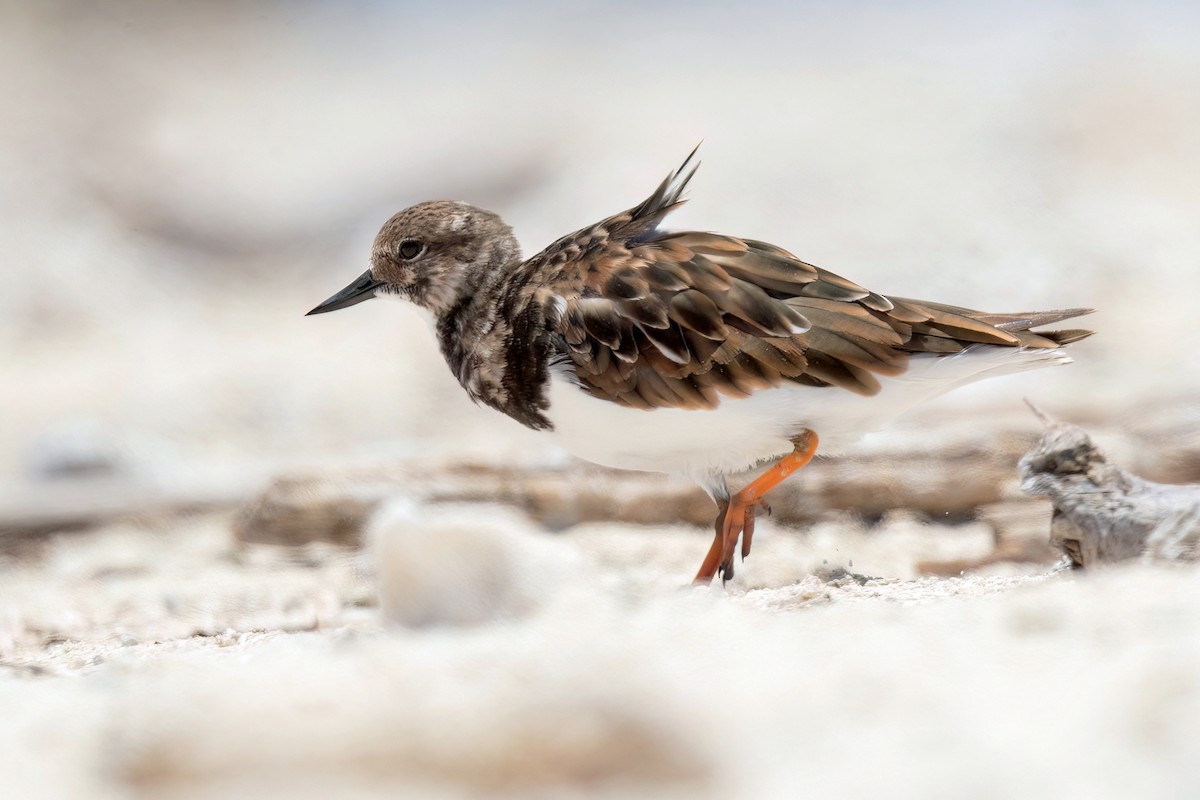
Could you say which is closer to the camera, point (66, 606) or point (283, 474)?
point (66, 606)

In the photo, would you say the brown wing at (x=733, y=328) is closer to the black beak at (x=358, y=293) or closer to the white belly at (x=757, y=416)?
the white belly at (x=757, y=416)

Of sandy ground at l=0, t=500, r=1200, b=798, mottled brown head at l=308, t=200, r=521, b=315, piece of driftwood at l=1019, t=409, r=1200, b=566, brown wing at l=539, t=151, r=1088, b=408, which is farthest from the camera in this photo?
mottled brown head at l=308, t=200, r=521, b=315

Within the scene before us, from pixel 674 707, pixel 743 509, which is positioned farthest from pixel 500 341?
pixel 674 707

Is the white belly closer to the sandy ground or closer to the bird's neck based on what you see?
the bird's neck

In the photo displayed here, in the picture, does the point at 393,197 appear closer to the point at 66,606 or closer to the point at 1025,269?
the point at 1025,269

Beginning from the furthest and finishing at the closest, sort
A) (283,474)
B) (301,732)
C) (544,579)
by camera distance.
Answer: (283,474) → (544,579) → (301,732)

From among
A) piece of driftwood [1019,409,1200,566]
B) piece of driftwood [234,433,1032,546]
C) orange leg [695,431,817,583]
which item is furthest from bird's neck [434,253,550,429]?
piece of driftwood [234,433,1032,546]

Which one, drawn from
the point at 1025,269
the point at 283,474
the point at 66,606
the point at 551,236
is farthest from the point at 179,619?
the point at 1025,269
